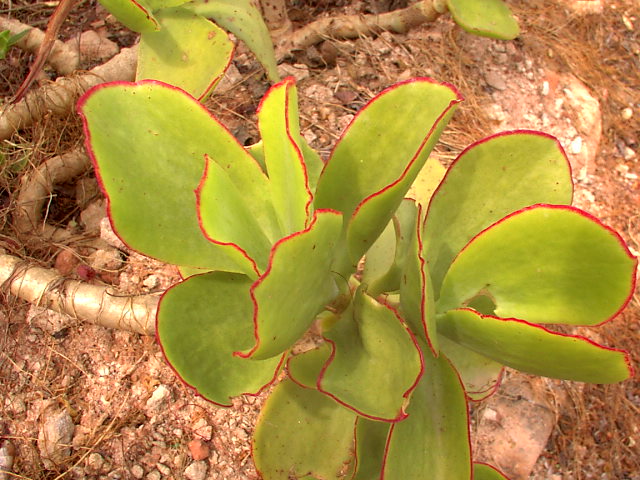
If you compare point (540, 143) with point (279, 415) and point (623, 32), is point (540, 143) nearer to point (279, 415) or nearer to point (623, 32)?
point (279, 415)

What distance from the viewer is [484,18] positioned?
146cm

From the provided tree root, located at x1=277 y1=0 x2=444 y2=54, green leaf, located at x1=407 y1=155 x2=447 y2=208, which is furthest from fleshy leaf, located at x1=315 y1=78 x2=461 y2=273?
tree root, located at x1=277 y1=0 x2=444 y2=54

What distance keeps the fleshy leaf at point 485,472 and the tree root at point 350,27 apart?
122 cm

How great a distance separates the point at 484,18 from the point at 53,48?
3.68ft

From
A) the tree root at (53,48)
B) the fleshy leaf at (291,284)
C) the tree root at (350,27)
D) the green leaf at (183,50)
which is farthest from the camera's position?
the tree root at (350,27)

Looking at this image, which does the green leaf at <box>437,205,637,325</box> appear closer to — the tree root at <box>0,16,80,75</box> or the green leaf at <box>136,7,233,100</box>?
the green leaf at <box>136,7,233,100</box>

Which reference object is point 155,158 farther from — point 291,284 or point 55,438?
point 55,438

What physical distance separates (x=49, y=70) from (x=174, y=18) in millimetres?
772

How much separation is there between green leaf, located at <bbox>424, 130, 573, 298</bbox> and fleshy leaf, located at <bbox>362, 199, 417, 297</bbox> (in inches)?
1.6

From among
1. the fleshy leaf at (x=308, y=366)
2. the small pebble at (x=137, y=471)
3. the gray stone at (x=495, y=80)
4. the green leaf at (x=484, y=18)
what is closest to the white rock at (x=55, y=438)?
the small pebble at (x=137, y=471)

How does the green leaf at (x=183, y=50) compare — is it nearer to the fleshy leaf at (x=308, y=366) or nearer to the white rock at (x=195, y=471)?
the fleshy leaf at (x=308, y=366)

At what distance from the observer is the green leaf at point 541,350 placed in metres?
0.65

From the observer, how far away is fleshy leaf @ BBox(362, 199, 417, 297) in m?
0.91

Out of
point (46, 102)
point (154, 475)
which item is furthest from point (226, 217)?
point (46, 102)
